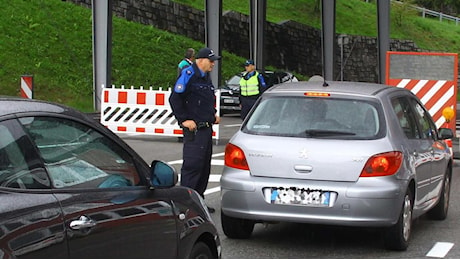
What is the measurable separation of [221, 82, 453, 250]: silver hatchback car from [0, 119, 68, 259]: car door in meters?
3.95

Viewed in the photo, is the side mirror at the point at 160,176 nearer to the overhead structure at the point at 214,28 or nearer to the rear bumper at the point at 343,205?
the rear bumper at the point at 343,205

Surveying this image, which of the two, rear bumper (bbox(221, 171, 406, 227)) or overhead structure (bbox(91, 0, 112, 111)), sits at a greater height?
overhead structure (bbox(91, 0, 112, 111))

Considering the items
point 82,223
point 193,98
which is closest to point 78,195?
point 82,223

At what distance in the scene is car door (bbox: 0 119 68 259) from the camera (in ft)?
12.0

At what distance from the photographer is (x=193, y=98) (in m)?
9.77

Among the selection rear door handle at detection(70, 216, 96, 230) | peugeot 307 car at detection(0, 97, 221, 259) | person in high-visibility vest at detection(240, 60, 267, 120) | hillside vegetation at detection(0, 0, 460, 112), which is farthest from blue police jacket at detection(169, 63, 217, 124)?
hillside vegetation at detection(0, 0, 460, 112)

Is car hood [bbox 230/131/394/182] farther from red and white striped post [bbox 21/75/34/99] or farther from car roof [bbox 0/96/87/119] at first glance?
red and white striped post [bbox 21/75/34/99]

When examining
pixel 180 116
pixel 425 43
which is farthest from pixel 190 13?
pixel 180 116

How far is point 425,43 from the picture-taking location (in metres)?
58.8

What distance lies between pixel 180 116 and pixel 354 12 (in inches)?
2160

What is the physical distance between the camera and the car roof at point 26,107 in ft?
13.4

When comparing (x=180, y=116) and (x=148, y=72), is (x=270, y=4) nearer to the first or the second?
(x=148, y=72)

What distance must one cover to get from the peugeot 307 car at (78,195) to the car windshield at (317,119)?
2.97 meters

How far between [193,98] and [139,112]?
9.85 meters
